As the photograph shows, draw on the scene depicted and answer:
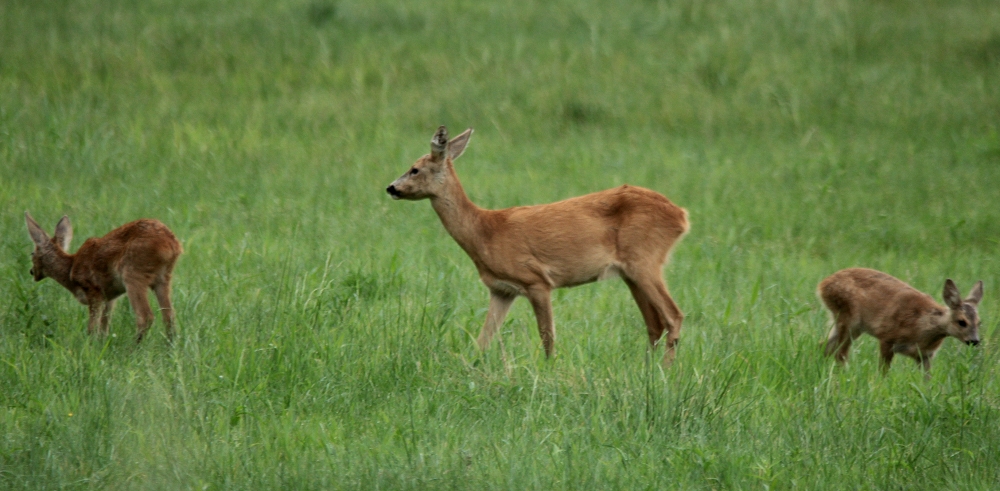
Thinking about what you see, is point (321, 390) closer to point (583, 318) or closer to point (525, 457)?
point (525, 457)

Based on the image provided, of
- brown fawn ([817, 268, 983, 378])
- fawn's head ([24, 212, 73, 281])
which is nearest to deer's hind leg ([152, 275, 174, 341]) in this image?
fawn's head ([24, 212, 73, 281])

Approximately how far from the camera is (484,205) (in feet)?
32.8

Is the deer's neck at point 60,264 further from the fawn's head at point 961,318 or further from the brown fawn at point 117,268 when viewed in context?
the fawn's head at point 961,318

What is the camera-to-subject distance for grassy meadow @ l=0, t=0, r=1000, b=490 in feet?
16.7

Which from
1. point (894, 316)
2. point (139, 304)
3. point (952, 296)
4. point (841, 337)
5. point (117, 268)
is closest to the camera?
point (139, 304)

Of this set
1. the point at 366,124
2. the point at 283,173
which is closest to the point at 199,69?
the point at 366,124

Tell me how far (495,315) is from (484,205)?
3.17 metres

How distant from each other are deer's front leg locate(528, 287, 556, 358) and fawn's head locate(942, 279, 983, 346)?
2.51 m

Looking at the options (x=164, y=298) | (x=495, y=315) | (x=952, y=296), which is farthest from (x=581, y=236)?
(x=164, y=298)

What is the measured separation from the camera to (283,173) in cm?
1059

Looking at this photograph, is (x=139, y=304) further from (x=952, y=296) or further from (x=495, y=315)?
(x=952, y=296)

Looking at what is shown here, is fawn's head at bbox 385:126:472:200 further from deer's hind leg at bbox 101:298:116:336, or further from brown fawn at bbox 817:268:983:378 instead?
brown fawn at bbox 817:268:983:378

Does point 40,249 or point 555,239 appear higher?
point 40,249

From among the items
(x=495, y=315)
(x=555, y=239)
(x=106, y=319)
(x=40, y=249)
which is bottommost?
(x=495, y=315)
